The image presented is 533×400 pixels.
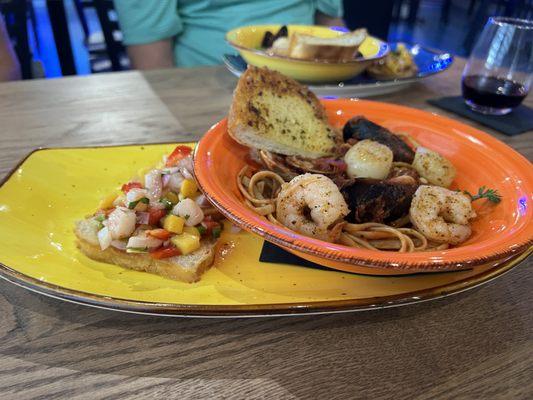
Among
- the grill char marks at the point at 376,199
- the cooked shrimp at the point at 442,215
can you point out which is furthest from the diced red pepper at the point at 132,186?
the cooked shrimp at the point at 442,215

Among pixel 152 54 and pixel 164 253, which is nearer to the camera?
pixel 164 253

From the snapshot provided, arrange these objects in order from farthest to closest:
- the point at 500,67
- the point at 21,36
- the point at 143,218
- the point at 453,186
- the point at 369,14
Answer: the point at 369,14 < the point at 21,36 < the point at 500,67 < the point at 453,186 < the point at 143,218

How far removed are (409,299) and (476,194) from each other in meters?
0.51

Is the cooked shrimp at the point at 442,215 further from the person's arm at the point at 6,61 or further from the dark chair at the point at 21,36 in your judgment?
the dark chair at the point at 21,36

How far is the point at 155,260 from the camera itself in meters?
0.95

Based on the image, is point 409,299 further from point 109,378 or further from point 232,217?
point 109,378

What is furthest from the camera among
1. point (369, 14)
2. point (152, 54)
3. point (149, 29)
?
point (369, 14)

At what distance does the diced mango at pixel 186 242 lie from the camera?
960 millimetres

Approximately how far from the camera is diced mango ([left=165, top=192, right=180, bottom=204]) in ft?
3.71

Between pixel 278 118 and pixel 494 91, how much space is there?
122 cm

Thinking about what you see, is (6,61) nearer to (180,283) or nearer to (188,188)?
(188,188)

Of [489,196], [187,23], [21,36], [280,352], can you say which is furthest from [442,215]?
[21,36]

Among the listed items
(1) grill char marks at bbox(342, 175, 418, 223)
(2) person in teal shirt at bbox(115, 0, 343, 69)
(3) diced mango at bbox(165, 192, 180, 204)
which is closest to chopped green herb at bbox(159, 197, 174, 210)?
(3) diced mango at bbox(165, 192, 180, 204)

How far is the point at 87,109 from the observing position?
193 centimetres
